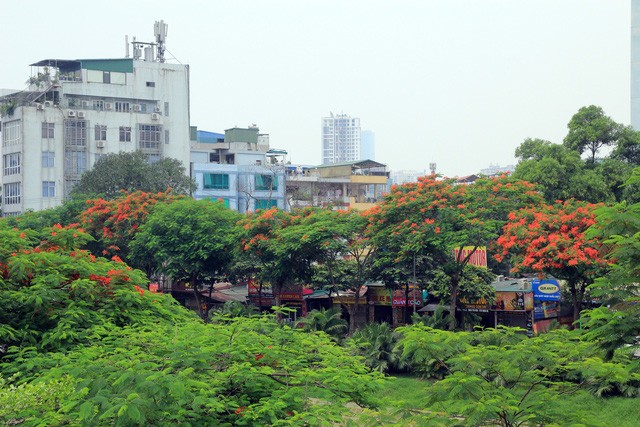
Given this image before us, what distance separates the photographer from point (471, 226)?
31.2 m

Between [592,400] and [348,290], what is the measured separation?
16.6 m

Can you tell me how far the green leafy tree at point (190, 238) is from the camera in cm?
3772

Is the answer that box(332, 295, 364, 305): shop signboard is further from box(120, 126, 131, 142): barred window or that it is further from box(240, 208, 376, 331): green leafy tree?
box(120, 126, 131, 142): barred window

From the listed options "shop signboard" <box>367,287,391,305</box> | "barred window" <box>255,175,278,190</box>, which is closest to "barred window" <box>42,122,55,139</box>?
"barred window" <box>255,175,278,190</box>

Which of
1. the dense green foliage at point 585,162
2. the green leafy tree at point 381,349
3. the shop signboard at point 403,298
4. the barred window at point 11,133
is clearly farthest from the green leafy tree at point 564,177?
the barred window at point 11,133

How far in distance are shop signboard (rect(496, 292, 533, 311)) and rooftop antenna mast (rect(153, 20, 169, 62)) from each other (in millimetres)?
38396

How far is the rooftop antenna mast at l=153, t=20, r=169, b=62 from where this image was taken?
6462 cm

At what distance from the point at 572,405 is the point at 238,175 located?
5122cm

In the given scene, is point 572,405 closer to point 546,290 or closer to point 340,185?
point 546,290

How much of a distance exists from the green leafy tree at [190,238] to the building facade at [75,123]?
2137 cm

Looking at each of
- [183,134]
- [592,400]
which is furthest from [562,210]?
[183,134]

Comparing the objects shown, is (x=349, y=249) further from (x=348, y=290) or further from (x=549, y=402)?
(x=549, y=402)

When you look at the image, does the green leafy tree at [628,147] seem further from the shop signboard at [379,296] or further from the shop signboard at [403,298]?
the shop signboard at [379,296]

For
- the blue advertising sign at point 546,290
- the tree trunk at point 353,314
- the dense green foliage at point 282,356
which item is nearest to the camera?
the dense green foliage at point 282,356
